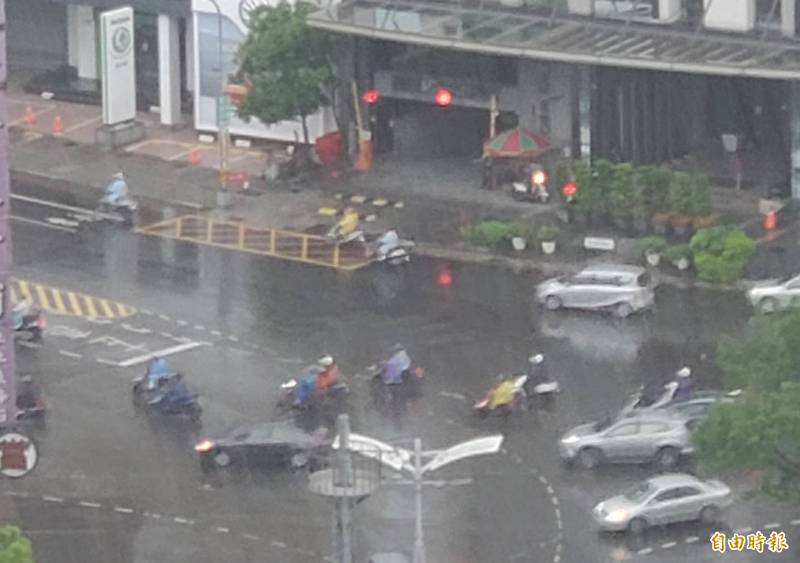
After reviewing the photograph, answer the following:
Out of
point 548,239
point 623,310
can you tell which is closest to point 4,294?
point 623,310

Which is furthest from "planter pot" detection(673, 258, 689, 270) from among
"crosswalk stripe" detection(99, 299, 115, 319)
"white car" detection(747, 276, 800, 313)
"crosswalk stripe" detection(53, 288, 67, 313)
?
"crosswalk stripe" detection(53, 288, 67, 313)

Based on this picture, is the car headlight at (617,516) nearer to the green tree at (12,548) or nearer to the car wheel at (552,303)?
the green tree at (12,548)

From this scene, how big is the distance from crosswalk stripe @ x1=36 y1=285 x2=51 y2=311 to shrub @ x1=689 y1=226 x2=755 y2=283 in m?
18.4

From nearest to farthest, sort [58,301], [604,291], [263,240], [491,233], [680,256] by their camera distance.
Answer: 1. [604,291]
2. [58,301]
3. [680,256]
4. [491,233]
5. [263,240]

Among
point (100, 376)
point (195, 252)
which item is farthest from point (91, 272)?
point (100, 376)

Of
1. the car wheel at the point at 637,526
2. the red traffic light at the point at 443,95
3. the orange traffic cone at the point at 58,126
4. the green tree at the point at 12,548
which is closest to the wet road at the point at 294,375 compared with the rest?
the car wheel at the point at 637,526

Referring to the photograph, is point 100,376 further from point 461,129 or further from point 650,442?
point 461,129

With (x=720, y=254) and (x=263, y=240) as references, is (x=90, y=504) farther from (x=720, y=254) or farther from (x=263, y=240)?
(x=720, y=254)

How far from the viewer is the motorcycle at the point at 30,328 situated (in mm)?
77625

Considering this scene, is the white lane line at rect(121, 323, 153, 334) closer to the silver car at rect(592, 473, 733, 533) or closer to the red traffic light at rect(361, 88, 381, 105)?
the red traffic light at rect(361, 88, 381, 105)

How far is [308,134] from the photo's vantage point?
319ft

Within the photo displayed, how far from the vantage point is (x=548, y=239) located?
84938 mm

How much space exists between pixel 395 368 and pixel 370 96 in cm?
2337

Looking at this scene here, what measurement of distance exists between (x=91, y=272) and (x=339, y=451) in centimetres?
3496
